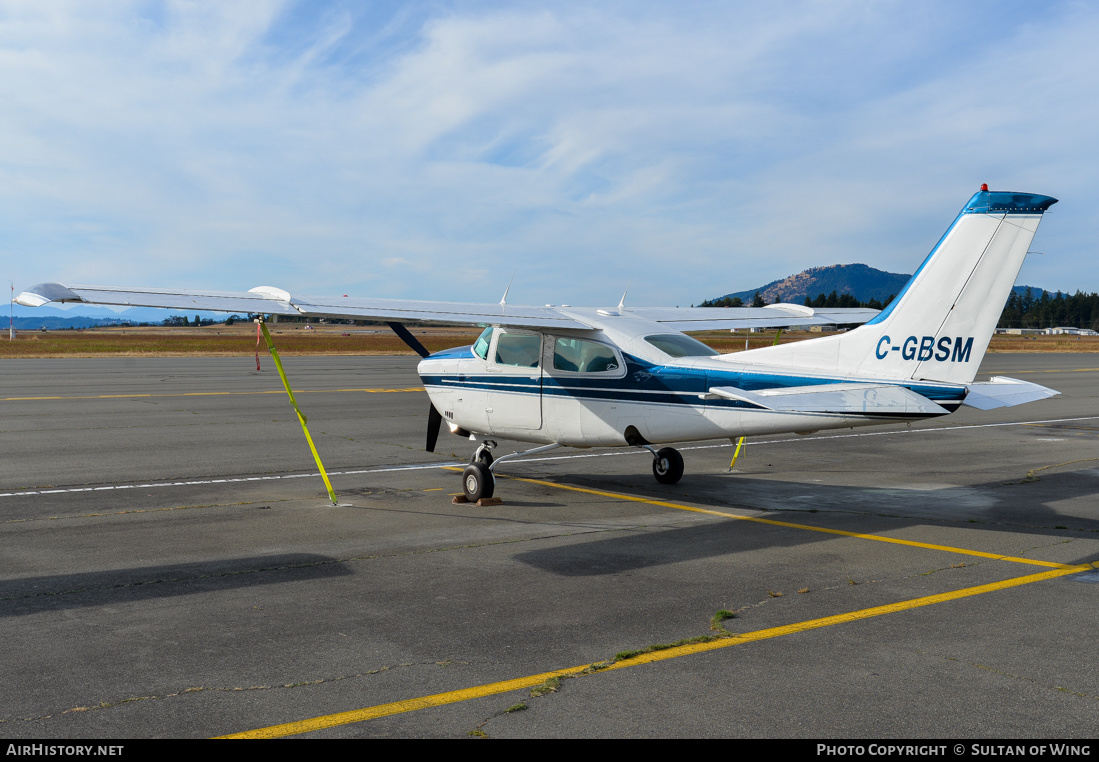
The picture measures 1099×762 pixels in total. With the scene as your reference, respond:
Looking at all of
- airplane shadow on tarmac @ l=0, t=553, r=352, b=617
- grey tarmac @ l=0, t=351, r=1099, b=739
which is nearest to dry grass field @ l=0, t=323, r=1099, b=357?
grey tarmac @ l=0, t=351, r=1099, b=739

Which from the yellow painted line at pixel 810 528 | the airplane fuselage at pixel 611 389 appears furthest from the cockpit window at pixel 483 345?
the yellow painted line at pixel 810 528

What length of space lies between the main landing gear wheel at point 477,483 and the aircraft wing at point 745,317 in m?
3.42

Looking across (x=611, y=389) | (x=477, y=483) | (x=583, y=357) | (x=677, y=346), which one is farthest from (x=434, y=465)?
(x=677, y=346)

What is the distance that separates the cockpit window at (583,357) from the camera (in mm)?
10047

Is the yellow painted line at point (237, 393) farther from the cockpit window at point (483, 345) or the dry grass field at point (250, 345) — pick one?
the cockpit window at point (483, 345)

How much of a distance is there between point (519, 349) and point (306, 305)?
289cm

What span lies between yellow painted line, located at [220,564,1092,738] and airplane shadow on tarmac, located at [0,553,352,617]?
9.09 feet

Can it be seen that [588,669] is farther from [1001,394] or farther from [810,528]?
[1001,394]

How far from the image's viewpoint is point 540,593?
6605mm

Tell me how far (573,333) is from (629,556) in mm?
3418

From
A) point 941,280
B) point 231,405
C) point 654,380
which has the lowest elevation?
point 231,405

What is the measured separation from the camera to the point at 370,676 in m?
4.89
